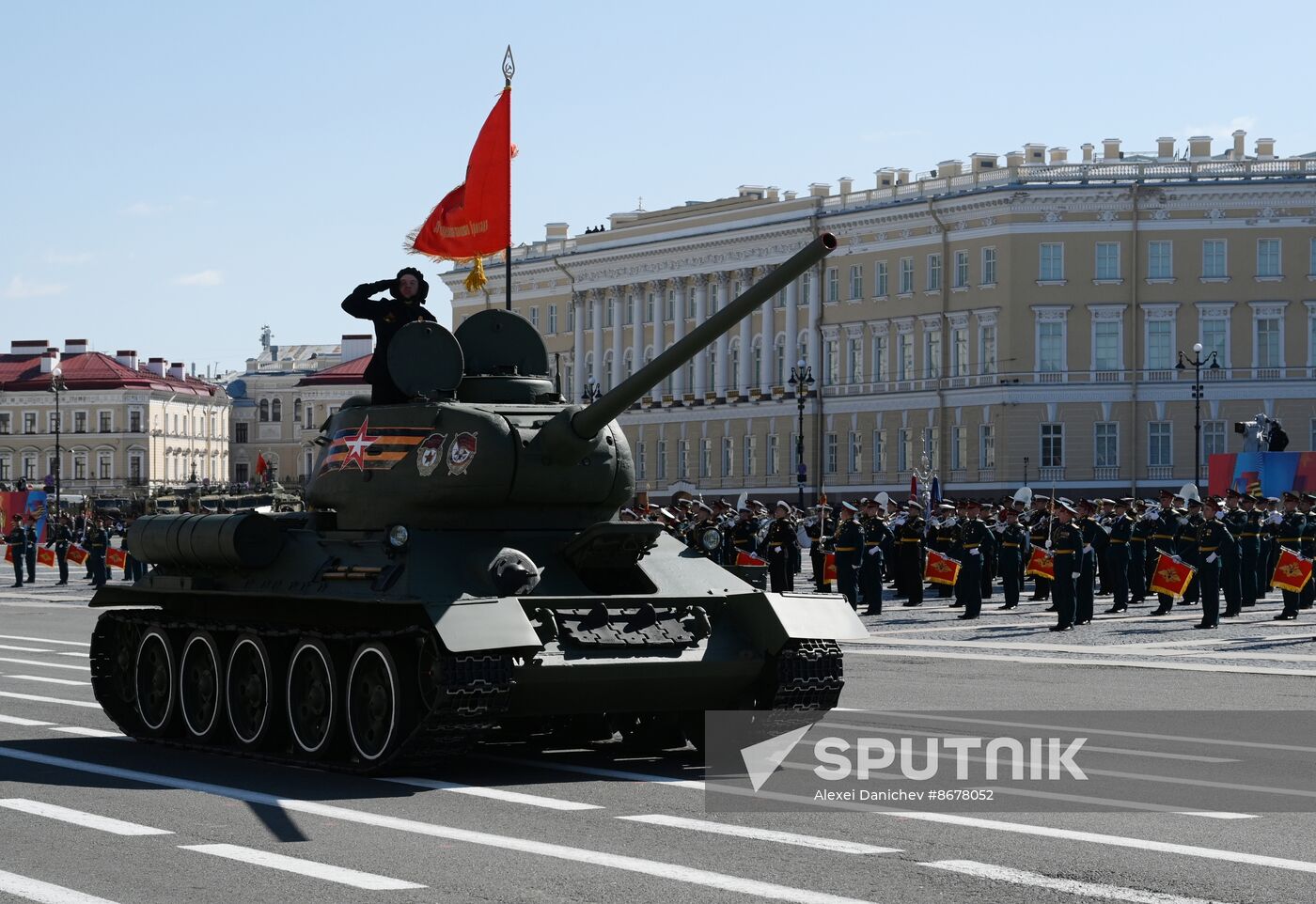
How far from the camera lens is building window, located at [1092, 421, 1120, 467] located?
84438 mm

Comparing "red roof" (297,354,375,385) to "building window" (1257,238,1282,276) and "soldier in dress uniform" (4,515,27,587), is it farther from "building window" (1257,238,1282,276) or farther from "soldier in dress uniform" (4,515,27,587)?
"soldier in dress uniform" (4,515,27,587)

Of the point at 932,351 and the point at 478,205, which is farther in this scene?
the point at 932,351

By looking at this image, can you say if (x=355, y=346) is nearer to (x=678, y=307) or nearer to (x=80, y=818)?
(x=678, y=307)

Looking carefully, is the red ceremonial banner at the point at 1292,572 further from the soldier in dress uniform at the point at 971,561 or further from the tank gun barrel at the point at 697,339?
the tank gun barrel at the point at 697,339

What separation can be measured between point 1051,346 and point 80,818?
251 feet

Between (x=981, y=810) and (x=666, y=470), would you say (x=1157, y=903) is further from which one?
(x=666, y=470)

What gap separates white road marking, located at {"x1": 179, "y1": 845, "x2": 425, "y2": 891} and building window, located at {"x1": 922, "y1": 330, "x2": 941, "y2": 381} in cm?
7958

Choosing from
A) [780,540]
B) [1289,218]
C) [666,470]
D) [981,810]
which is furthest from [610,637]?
[666,470]

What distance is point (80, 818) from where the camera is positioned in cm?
1149

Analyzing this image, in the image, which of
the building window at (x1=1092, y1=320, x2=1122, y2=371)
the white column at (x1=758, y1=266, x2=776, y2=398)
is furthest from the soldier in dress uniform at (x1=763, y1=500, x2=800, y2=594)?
the white column at (x1=758, y1=266, x2=776, y2=398)

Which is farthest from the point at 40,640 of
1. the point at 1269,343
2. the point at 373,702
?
the point at 1269,343

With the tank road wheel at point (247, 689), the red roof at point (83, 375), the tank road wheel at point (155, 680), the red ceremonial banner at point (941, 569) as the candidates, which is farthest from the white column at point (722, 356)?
the tank road wheel at point (247, 689)

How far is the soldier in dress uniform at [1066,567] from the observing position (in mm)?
29031

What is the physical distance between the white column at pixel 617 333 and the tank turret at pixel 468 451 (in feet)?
302
